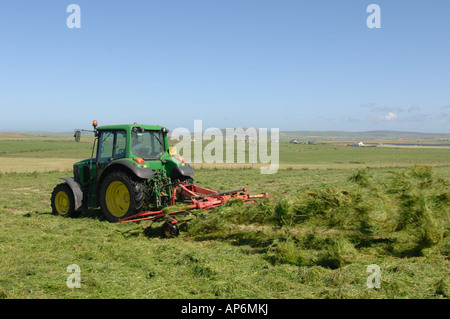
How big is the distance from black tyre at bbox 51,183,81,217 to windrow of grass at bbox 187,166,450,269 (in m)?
3.66

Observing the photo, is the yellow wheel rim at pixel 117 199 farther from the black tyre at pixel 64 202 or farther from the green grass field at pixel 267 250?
the black tyre at pixel 64 202

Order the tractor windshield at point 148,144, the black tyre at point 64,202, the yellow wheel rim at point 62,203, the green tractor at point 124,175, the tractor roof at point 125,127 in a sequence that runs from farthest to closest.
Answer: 1. the yellow wheel rim at point 62,203
2. the black tyre at point 64,202
3. the tractor windshield at point 148,144
4. the tractor roof at point 125,127
5. the green tractor at point 124,175

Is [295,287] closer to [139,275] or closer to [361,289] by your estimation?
[361,289]

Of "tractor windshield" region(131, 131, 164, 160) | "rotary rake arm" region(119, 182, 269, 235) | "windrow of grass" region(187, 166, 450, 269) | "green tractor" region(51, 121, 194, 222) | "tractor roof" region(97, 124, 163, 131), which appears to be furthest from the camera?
"tractor windshield" region(131, 131, 164, 160)

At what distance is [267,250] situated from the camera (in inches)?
243

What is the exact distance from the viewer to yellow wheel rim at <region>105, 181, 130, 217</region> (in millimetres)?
8617

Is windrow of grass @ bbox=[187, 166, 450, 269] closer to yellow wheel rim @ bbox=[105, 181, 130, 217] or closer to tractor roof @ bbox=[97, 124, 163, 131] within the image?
yellow wheel rim @ bbox=[105, 181, 130, 217]

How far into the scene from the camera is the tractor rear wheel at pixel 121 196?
8.16 meters

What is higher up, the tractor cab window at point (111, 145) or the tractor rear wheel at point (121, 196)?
the tractor cab window at point (111, 145)

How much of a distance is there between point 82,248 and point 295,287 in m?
3.75

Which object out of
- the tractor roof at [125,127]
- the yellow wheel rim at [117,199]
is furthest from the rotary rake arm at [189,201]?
the tractor roof at [125,127]

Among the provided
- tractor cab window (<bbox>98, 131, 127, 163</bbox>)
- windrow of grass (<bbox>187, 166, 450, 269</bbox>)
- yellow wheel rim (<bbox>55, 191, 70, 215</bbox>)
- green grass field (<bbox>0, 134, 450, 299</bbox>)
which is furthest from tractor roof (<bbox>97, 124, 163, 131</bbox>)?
windrow of grass (<bbox>187, 166, 450, 269</bbox>)

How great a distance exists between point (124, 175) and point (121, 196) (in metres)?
0.59

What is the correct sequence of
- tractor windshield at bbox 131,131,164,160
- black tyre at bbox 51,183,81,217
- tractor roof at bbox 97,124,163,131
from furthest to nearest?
black tyre at bbox 51,183,81,217, tractor windshield at bbox 131,131,164,160, tractor roof at bbox 97,124,163,131
